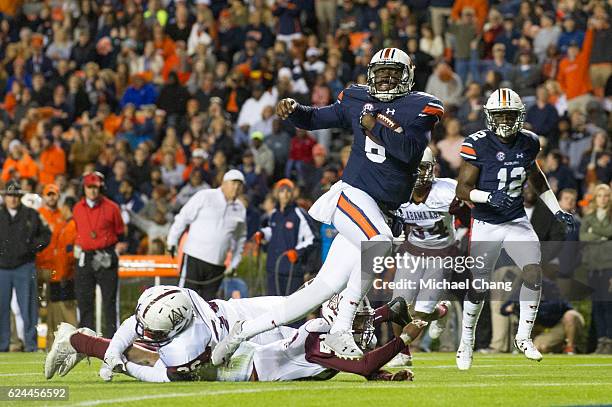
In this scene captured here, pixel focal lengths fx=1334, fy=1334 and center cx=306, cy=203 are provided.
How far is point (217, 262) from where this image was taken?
1483 cm

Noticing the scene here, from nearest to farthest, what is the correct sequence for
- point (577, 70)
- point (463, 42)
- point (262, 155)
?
point (577, 70) → point (262, 155) → point (463, 42)

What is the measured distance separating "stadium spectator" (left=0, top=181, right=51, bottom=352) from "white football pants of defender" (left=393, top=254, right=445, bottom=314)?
468cm

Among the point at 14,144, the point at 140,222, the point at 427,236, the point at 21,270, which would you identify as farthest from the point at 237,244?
the point at 14,144

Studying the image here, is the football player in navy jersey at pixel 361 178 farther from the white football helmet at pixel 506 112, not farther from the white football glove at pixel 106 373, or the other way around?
the white football helmet at pixel 506 112

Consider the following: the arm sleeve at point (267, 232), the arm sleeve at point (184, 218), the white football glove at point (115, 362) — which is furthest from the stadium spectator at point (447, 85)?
the white football glove at point (115, 362)

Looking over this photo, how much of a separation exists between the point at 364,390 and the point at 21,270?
7636mm

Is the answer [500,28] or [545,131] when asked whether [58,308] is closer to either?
[545,131]

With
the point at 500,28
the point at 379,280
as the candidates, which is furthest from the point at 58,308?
the point at 500,28

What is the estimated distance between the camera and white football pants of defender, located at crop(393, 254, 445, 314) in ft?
39.2

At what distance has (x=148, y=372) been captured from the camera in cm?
896

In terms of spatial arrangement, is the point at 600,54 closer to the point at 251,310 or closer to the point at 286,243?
the point at 286,243

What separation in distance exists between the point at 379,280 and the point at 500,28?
7.67m

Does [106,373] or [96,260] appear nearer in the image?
[106,373]

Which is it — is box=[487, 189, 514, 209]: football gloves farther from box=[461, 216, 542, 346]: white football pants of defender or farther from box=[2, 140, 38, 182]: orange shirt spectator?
box=[2, 140, 38, 182]: orange shirt spectator
